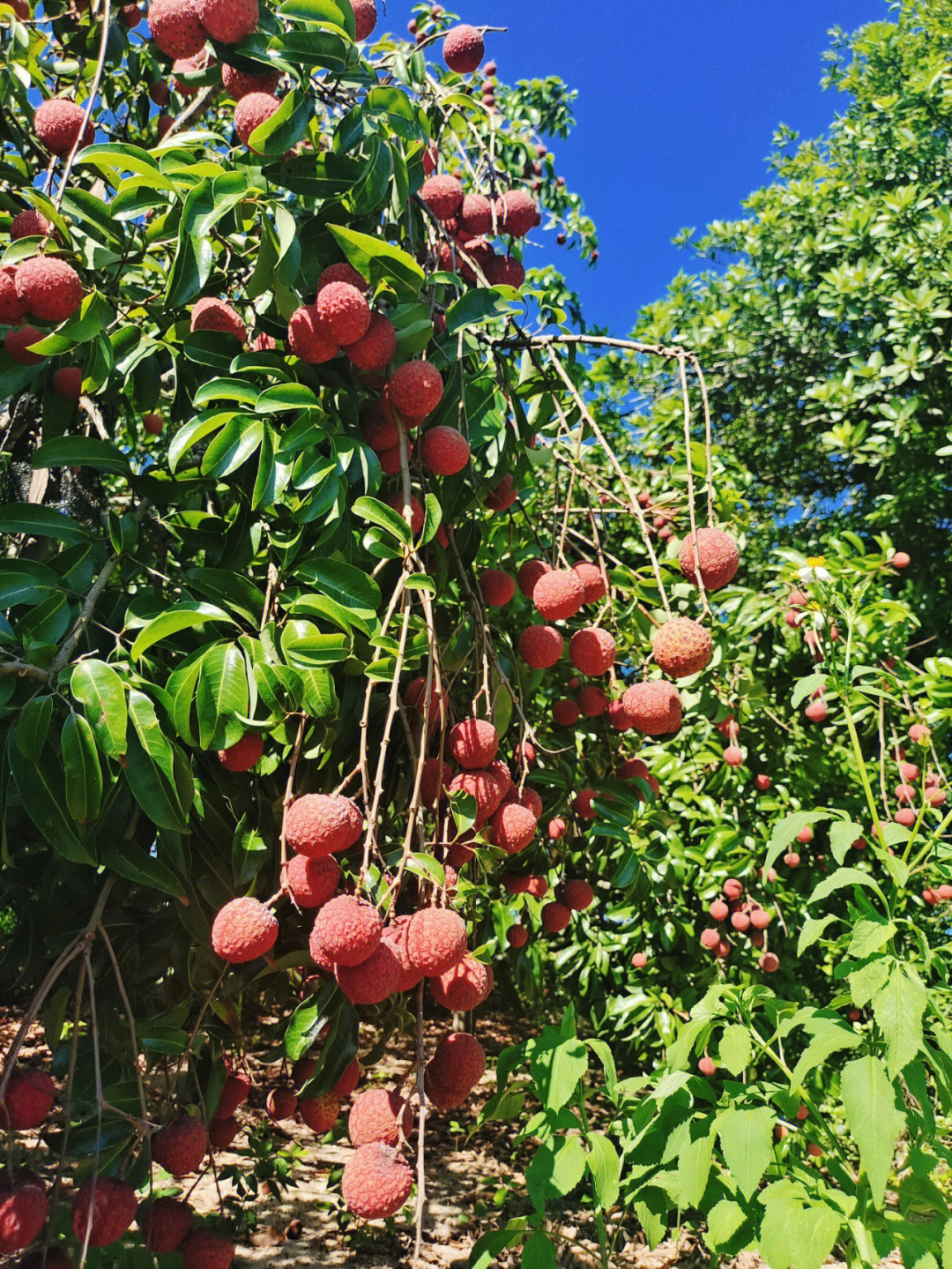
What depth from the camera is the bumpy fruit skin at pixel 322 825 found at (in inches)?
36.5

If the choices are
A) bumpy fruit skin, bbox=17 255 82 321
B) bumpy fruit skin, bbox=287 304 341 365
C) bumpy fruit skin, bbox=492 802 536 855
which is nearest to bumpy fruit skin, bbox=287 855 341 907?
bumpy fruit skin, bbox=492 802 536 855

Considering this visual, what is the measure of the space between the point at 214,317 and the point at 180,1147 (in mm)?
1142

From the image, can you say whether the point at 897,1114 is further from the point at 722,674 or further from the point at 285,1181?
the point at 285,1181

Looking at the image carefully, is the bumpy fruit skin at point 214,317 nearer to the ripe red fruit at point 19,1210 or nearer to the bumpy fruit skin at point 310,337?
the bumpy fruit skin at point 310,337

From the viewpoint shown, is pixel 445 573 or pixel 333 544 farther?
pixel 445 573

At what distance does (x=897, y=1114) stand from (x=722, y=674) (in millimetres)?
1633

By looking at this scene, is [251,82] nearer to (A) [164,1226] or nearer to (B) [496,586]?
(B) [496,586]

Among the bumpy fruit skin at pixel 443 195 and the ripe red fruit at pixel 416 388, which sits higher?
the bumpy fruit skin at pixel 443 195

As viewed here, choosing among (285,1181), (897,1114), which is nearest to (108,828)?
(897,1114)

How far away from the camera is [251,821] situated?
1292 millimetres

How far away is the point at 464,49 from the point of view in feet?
5.71

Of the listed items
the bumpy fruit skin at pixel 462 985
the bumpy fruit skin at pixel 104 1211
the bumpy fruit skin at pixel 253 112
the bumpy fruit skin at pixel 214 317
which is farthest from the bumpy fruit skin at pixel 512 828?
the bumpy fruit skin at pixel 253 112

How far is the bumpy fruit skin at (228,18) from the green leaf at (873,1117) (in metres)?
1.61

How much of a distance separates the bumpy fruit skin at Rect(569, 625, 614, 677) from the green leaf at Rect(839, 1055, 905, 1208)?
0.65m
